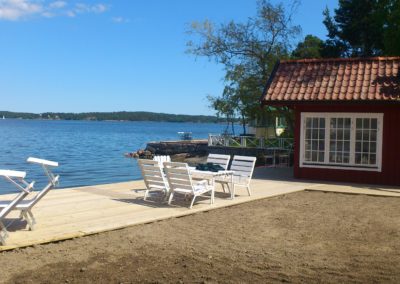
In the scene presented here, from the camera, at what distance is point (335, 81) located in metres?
14.0

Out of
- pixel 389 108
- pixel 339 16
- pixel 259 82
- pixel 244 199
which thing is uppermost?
pixel 339 16

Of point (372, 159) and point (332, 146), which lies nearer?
point (372, 159)

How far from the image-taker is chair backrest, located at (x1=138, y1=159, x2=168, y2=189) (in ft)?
31.6

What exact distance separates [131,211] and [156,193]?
2212mm

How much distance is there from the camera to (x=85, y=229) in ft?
23.5

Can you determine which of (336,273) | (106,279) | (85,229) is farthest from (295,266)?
(85,229)

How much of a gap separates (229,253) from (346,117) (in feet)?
28.0

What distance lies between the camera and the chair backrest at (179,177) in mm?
8906

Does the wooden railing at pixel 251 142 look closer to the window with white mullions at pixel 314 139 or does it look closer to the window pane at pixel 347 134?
the window with white mullions at pixel 314 139

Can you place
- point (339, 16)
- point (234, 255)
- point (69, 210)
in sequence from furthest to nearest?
point (339, 16), point (69, 210), point (234, 255)

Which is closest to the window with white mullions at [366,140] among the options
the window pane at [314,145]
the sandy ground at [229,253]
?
the window pane at [314,145]

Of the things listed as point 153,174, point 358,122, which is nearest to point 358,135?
point 358,122

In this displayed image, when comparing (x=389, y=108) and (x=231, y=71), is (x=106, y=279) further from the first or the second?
(x=231, y=71)

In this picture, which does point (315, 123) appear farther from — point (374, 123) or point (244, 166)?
point (244, 166)
